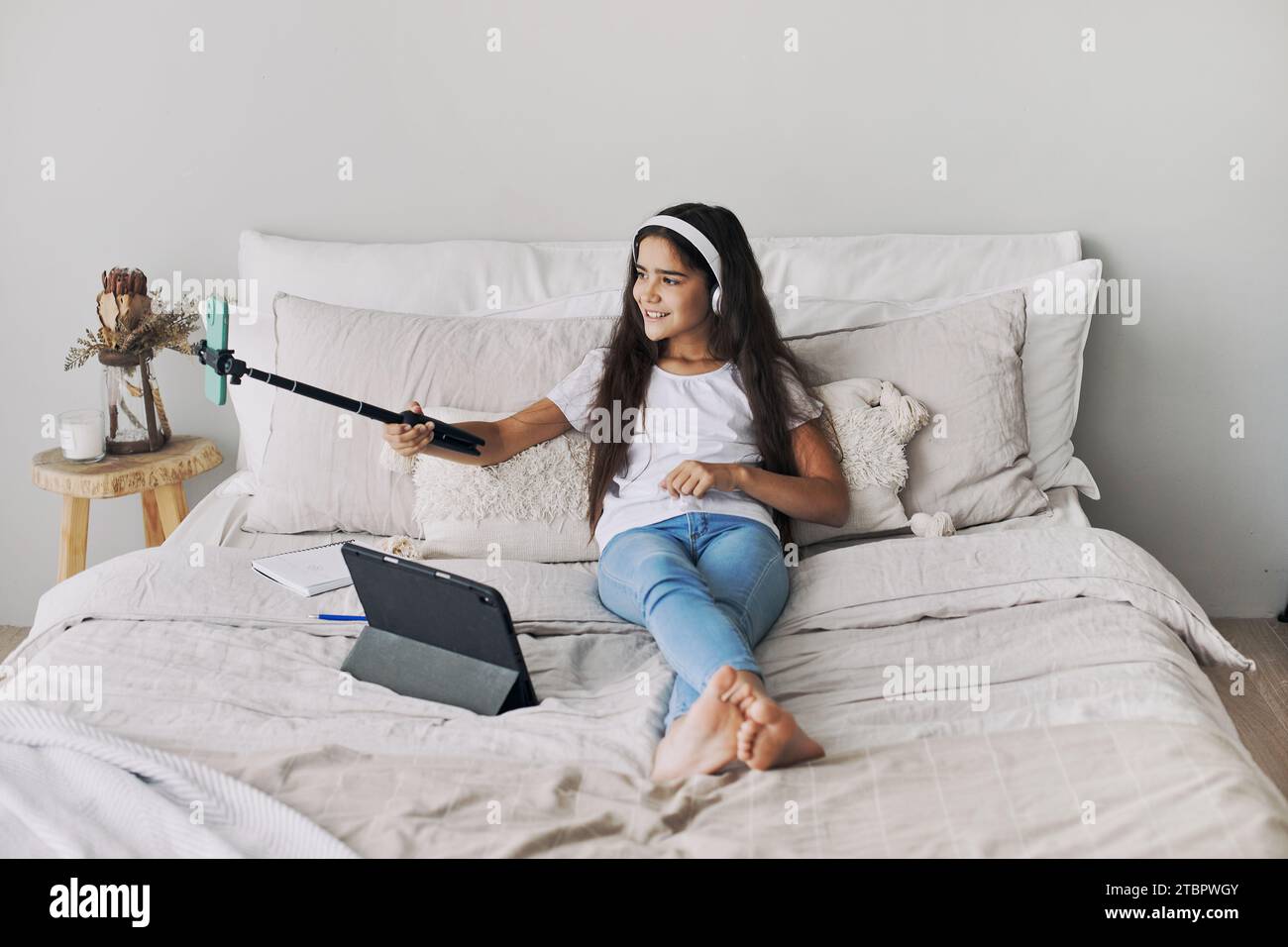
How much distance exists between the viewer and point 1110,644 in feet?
5.26

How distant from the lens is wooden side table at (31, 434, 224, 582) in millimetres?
2316

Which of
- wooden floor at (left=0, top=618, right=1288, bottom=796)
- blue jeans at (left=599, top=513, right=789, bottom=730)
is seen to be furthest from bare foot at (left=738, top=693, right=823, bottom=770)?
wooden floor at (left=0, top=618, right=1288, bottom=796)

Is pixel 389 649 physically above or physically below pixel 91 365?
below

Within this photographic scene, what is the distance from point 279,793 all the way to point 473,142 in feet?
5.25

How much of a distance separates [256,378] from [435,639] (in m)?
0.46

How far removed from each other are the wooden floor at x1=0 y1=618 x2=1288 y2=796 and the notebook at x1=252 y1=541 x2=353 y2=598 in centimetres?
109

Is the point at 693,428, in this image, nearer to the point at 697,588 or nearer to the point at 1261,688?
the point at 697,588

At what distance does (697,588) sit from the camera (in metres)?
1.69

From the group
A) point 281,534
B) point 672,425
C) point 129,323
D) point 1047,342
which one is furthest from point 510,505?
point 1047,342

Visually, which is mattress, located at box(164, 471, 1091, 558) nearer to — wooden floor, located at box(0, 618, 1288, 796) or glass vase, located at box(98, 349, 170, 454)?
glass vase, located at box(98, 349, 170, 454)
